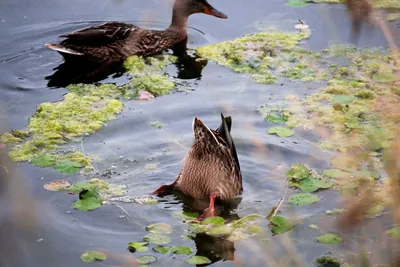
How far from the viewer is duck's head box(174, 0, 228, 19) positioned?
8.76 metres

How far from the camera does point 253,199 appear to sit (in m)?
5.74

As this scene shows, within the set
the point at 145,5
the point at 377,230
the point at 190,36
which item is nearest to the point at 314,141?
the point at 377,230

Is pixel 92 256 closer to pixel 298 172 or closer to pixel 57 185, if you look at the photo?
pixel 57 185

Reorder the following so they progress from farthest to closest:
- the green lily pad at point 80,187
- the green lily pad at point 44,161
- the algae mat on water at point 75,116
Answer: the algae mat on water at point 75,116 → the green lily pad at point 44,161 → the green lily pad at point 80,187

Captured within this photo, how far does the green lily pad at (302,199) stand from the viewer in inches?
220

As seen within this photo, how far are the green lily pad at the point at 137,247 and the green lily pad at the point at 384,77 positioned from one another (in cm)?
362

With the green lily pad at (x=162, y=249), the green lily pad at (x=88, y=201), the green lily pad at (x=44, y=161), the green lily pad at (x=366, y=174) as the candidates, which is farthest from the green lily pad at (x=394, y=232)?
the green lily pad at (x=44, y=161)

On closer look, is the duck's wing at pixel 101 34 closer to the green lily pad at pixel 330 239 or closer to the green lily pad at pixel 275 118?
the green lily pad at pixel 275 118

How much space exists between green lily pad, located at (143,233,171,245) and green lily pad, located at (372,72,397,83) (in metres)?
3.45

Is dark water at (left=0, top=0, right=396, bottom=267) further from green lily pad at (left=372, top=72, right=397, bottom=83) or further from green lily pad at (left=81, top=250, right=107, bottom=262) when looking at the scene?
green lily pad at (left=372, top=72, right=397, bottom=83)

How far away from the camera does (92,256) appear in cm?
481

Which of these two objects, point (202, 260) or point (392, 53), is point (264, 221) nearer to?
point (202, 260)

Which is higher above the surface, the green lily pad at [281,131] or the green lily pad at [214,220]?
the green lily pad at [281,131]

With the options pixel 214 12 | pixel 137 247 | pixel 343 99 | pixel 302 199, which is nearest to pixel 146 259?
pixel 137 247
